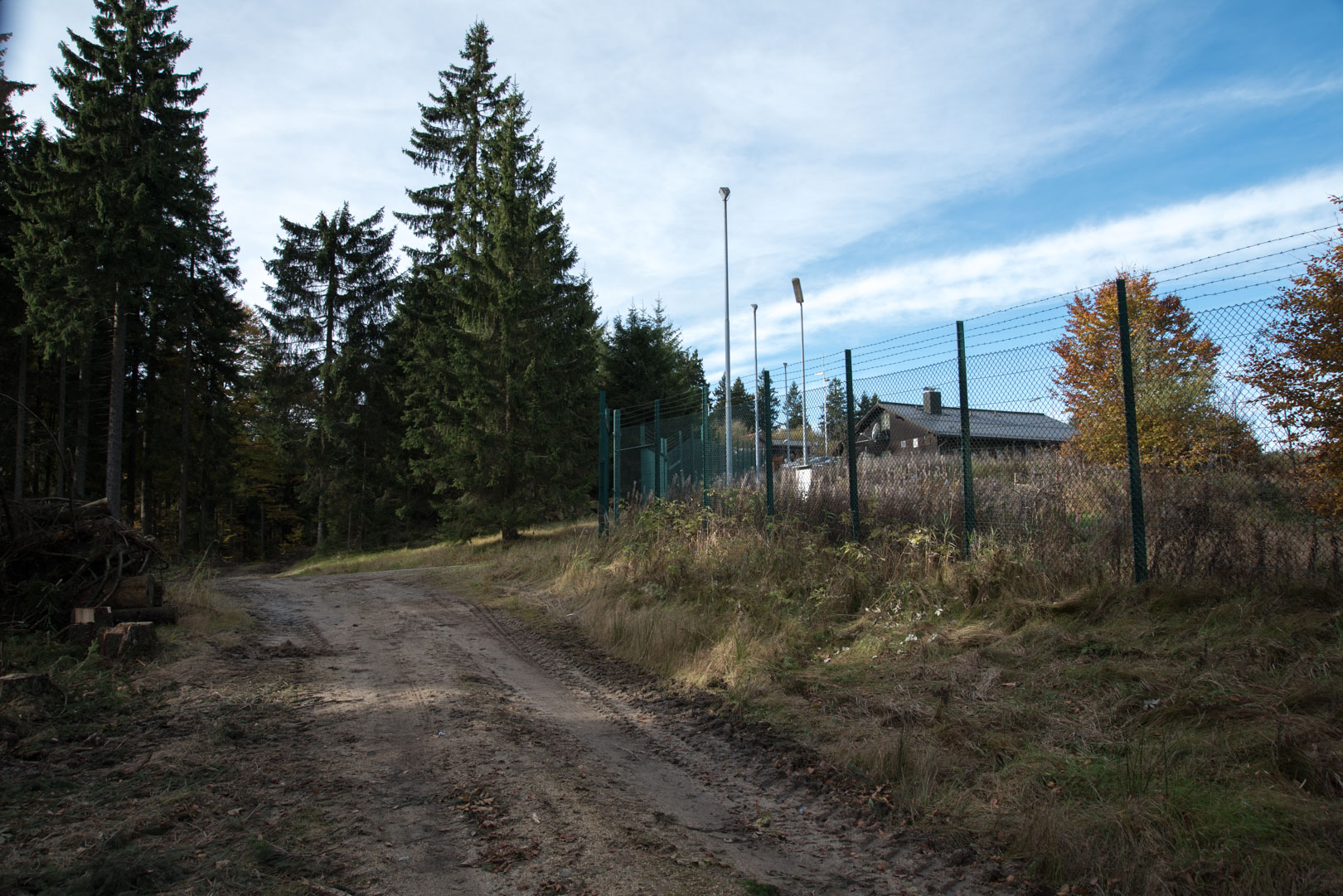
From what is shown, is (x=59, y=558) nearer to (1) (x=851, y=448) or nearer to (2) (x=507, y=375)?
(1) (x=851, y=448)

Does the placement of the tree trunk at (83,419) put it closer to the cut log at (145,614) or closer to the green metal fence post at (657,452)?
the green metal fence post at (657,452)

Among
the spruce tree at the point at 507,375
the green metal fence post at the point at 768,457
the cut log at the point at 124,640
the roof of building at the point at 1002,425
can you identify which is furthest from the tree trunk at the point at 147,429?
the roof of building at the point at 1002,425

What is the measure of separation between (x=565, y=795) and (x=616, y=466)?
36.6 ft

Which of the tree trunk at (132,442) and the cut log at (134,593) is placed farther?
the tree trunk at (132,442)

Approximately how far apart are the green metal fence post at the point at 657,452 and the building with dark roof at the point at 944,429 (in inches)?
183

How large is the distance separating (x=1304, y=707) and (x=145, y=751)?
21.1ft

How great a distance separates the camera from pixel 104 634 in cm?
621

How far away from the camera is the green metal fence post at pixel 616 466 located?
1412 cm

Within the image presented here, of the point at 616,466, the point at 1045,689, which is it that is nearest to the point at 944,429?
the point at 1045,689

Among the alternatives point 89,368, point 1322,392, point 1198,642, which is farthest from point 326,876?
point 89,368

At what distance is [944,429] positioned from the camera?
7926 mm

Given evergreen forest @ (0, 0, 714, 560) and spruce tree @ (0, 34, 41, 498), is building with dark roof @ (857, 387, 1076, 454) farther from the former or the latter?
spruce tree @ (0, 34, 41, 498)

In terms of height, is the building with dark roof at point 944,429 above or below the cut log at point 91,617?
above

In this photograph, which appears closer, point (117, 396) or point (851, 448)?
point (851, 448)
